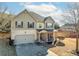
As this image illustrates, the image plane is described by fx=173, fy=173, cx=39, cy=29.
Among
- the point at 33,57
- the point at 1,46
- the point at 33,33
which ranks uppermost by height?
the point at 33,33

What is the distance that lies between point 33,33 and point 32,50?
7.0 inches

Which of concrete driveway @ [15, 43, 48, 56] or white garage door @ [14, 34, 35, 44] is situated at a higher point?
white garage door @ [14, 34, 35, 44]

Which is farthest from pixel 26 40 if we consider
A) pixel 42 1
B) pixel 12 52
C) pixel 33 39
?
pixel 42 1

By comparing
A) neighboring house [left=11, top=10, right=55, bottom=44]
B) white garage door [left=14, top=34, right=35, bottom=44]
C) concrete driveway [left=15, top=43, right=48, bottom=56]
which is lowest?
concrete driveway [left=15, top=43, right=48, bottom=56]

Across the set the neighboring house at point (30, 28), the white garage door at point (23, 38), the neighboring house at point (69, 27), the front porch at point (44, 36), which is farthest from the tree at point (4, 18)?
the neighboring house at point (69, 27)

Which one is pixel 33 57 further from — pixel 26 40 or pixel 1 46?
pixel 1 46

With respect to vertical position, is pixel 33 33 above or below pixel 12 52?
above

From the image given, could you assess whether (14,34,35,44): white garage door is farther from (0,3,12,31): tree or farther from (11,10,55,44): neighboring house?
(0,3,12,31): tree

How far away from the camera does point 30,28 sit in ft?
5.89

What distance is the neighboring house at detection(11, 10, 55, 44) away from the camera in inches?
70.2

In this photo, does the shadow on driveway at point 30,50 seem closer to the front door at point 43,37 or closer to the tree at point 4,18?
the front door at point 43,37

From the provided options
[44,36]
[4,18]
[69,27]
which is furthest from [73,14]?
[4,18]

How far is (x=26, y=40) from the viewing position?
1793 mm

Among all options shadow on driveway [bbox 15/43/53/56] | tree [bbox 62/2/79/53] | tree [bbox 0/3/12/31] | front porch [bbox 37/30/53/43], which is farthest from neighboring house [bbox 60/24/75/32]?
tree [bbox 0/3/12/31]
